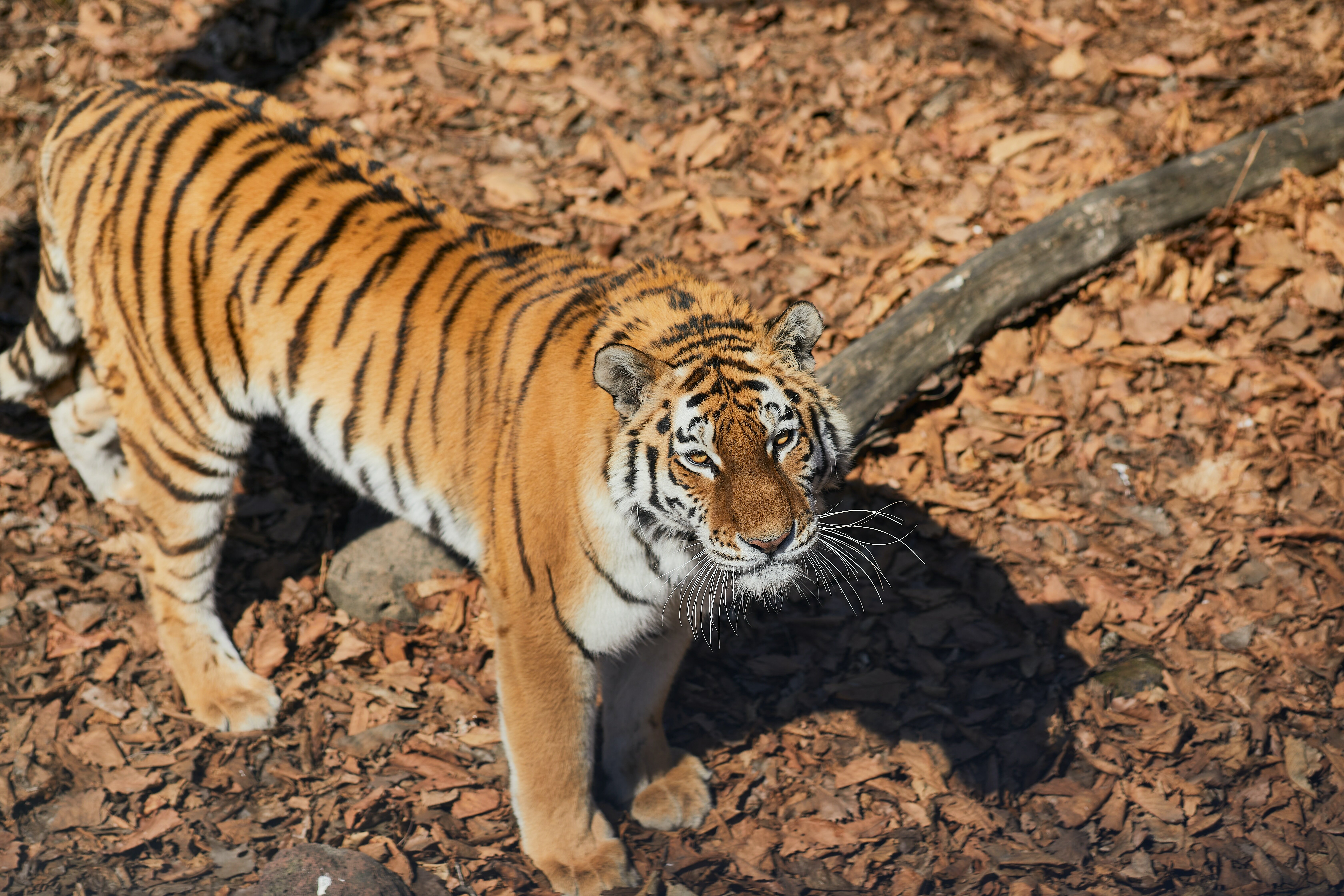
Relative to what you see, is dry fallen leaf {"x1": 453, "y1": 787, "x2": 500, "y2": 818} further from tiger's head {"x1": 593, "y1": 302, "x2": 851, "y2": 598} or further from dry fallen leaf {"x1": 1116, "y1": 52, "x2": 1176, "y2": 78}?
dry fallen leaf {"x1": 1116, "y1": 52, "x2": 1176, "y2": 78}

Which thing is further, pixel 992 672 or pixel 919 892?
pixel 992 672

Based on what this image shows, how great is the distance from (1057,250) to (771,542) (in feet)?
9.36

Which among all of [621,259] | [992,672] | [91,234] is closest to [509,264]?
[91,234]

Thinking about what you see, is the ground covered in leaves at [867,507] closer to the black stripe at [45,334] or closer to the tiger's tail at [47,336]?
the tiger's tail at [47,336]

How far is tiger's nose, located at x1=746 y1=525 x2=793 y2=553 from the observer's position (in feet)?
9.01

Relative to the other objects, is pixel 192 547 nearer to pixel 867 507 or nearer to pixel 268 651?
pixel 268 651

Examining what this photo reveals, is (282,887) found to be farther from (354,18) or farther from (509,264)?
(354,18)

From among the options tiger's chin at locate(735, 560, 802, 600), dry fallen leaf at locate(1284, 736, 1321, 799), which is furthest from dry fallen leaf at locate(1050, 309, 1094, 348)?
tiger's chin at locate(735, 560, 802, 600)

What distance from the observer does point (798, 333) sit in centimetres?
301

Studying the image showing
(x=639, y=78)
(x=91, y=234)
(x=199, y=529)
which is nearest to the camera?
(x=91, y=234)

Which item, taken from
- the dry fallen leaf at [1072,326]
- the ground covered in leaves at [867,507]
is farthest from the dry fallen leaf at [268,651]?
the dry fallen leaf at [1072,326]

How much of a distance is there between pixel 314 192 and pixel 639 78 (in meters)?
3.01

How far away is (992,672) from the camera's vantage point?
4242mm

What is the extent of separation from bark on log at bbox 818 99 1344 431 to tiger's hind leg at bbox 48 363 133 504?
122 inches
